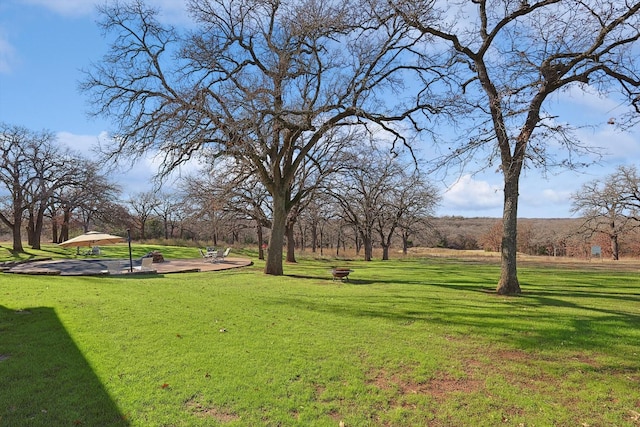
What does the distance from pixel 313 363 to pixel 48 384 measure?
10.5 ft

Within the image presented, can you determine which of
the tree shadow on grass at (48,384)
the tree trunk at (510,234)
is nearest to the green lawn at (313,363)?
the tree shadow on grass at (48,384)

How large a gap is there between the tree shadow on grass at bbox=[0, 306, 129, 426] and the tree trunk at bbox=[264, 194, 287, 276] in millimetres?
10559

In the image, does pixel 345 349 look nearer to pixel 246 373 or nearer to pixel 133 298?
pixel 246 373

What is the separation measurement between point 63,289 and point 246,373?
8775 millimetres

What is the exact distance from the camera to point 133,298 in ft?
32.2

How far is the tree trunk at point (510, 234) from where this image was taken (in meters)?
11.0

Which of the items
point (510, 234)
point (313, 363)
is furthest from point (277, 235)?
point (313, 363)

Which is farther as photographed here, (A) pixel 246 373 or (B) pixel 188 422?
(A) pixel 246 373

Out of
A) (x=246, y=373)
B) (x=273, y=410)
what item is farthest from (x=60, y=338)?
(x=273, y=410)

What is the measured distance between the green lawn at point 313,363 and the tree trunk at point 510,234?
5.31 ft

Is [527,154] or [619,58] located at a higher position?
[619,58]

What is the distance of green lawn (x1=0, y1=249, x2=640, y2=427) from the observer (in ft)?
13.7

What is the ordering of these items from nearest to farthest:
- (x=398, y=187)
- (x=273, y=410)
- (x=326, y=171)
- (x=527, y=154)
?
(x=273, y=410) < (x=527, y=154) < (x=326, y=171) < (x=398, y=187)

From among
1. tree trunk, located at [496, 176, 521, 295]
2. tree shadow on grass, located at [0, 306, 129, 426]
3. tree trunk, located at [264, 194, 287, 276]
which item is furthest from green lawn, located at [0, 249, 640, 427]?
tree trunk, located at [264, 194, 287, 276]
